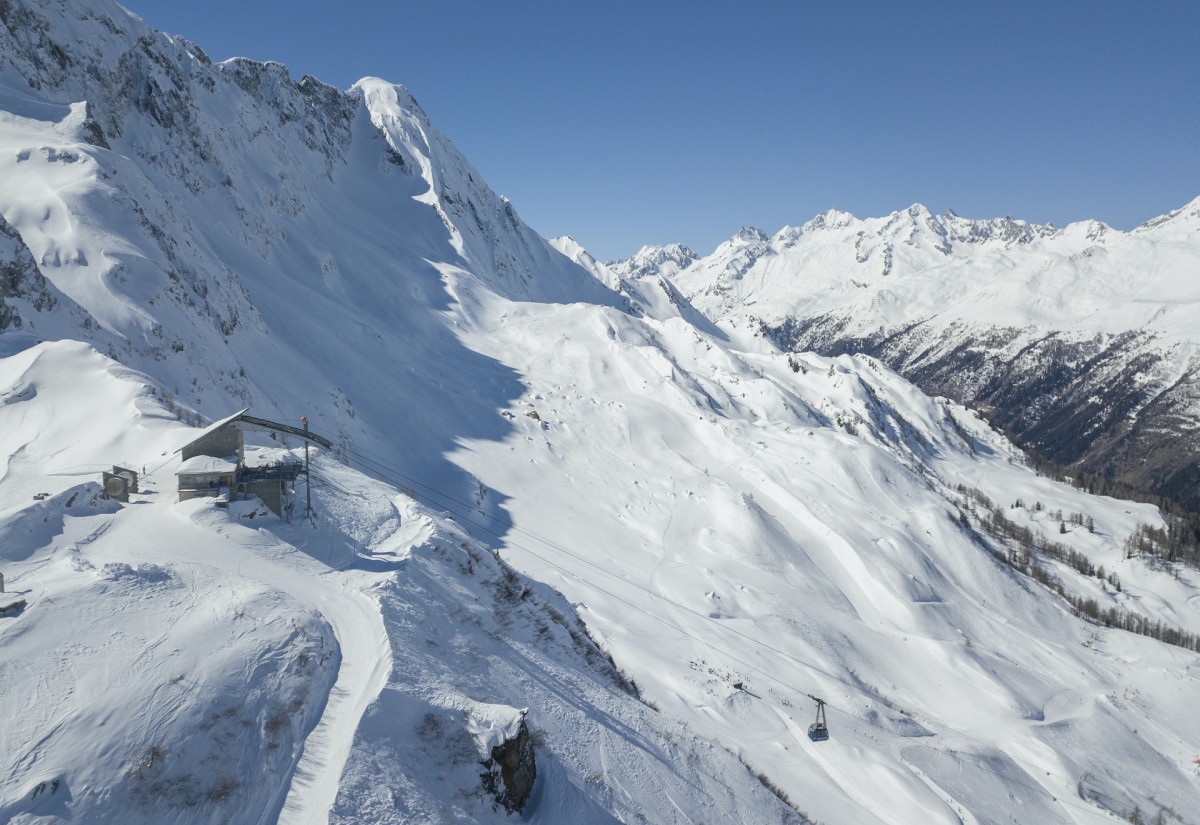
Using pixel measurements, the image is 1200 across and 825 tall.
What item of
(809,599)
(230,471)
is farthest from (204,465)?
(809,599)

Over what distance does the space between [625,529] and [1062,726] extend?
115ft

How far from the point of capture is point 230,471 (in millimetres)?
24016

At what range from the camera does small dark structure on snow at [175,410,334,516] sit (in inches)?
936

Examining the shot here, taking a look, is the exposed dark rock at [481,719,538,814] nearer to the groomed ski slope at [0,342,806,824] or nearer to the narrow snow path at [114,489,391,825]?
the groomed ski slope at [0,342,806,824]

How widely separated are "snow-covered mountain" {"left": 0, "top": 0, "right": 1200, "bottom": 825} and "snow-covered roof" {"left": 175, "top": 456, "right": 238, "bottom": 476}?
1.33 m

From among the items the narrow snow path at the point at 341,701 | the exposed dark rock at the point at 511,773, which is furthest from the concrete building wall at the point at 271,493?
the exposed dark rock at the point at 511,773

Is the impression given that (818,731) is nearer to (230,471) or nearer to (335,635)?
(335,635)

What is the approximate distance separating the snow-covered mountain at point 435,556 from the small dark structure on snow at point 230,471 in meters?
0.77

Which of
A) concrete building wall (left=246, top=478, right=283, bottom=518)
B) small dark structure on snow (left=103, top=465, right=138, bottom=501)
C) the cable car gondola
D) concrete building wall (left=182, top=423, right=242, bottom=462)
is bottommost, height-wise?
the cable car gondola

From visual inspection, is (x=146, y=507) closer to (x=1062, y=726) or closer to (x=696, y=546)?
(x=696, y=546)

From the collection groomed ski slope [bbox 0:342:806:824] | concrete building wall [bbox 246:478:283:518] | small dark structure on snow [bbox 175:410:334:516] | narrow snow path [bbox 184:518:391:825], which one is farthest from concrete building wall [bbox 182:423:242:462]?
narrow snow path [bbox 184:518:391:825]

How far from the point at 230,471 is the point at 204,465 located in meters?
0.91

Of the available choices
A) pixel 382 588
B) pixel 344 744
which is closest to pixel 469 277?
pixel 382 588

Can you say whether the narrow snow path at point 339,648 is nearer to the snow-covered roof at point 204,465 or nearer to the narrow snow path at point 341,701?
the narrow snow path at point 341,701
